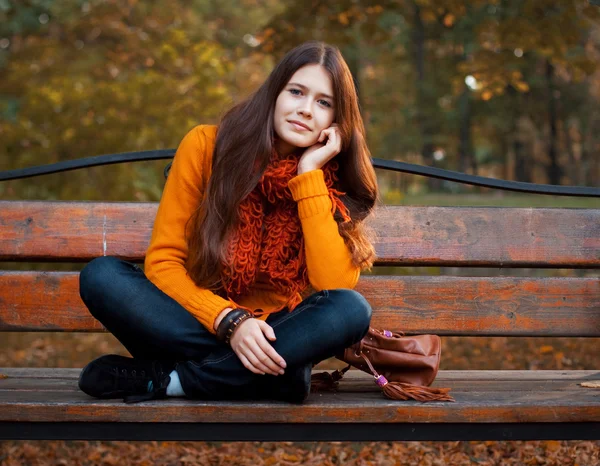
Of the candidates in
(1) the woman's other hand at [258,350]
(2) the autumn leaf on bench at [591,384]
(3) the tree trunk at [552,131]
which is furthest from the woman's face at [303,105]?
(3) the tree trunk at [552,131]

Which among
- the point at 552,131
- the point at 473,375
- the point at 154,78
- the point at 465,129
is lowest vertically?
the point at 473,375

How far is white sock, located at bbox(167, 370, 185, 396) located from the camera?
2543mm

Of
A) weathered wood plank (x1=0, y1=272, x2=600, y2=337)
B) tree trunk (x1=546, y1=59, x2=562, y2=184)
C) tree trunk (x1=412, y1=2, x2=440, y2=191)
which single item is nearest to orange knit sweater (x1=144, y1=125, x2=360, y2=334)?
weathered wood plank (x1=0, y1=272, x2=600, y2=337)

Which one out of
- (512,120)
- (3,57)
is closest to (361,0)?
(3,57)

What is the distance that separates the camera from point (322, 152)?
2801mm

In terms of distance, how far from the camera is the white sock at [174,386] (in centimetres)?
254

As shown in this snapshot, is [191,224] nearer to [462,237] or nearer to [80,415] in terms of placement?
[80,415]

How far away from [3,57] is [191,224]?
938 cm

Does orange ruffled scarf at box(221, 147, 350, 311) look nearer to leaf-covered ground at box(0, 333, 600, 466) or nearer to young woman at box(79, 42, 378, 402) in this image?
young woman at box(79, 42, 378, 402)

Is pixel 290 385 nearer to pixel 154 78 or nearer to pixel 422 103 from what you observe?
pixel 154 78

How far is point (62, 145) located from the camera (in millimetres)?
7863

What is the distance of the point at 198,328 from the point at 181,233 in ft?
1.20

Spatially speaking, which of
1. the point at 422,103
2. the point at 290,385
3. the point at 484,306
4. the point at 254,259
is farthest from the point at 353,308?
the point at 422,103

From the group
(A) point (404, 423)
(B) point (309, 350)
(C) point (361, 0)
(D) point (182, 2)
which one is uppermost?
(D) point (182, 2)
